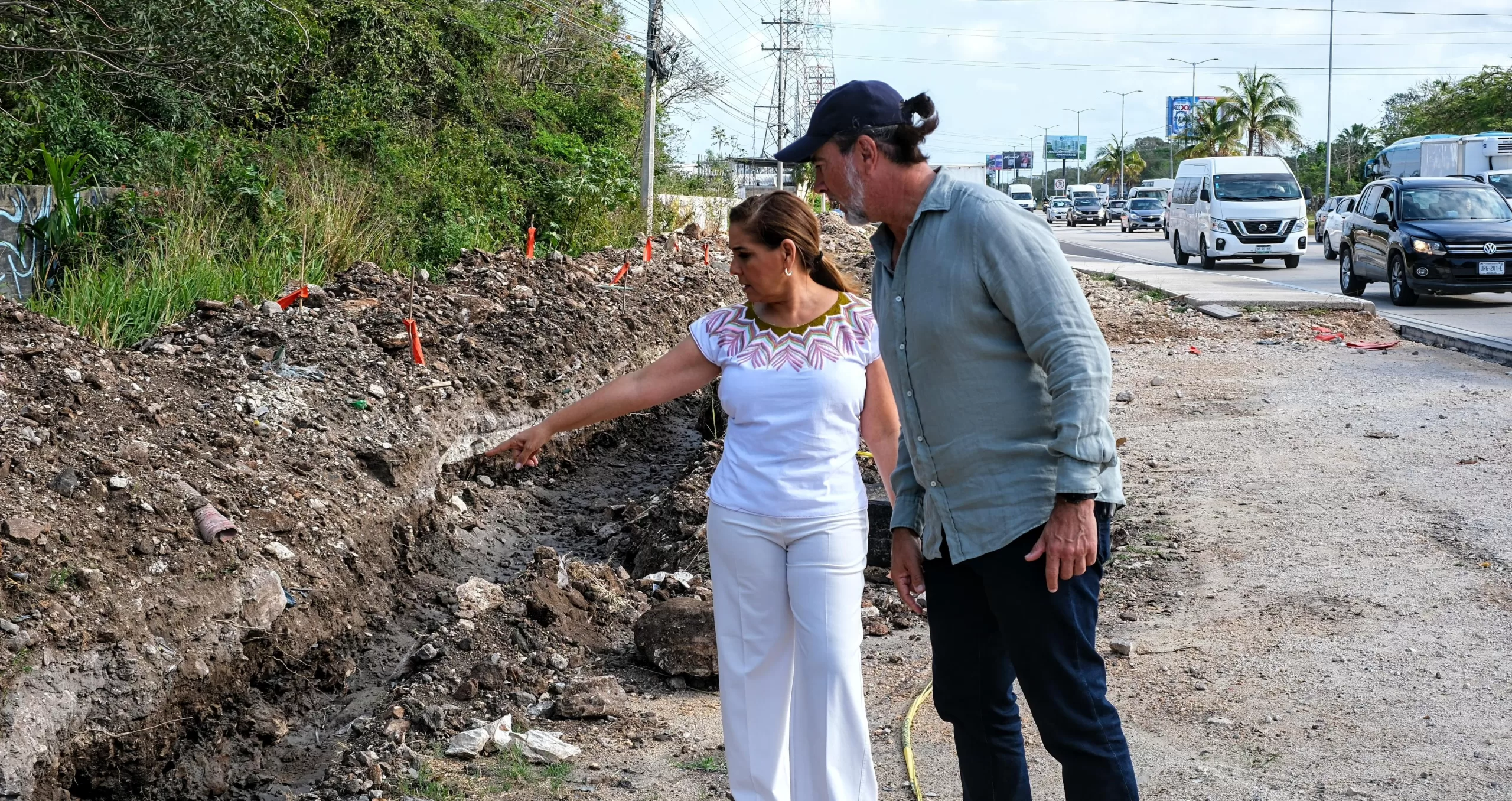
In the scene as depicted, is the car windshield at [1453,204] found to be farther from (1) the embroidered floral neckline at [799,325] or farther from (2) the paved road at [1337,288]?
(1) the embroidered floral neckline at [799,325]

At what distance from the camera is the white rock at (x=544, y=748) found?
4.20 m

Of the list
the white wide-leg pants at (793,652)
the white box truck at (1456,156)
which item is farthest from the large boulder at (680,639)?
the white box truck at (1456,156)

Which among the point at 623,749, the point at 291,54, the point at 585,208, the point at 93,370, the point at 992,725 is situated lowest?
the point at 623,749

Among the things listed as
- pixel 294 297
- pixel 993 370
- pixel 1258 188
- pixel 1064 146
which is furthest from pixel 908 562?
pixel 1064 146

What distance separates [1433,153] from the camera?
30.0 metres

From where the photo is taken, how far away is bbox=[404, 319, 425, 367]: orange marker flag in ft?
30.8

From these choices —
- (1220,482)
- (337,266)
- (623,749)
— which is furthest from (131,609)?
(337,266)

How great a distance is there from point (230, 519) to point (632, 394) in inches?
142

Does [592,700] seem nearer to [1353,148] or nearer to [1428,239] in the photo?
[1428,239]

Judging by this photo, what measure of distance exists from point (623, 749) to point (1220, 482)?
489 centimetres

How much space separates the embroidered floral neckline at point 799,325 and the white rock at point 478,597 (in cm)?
315

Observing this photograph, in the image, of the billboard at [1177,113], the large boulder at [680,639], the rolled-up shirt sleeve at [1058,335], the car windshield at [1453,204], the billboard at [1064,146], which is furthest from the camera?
the billboard at [1064,146]

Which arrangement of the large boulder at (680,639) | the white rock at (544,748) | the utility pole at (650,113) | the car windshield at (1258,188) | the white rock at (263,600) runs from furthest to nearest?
the car windshield at (1258,188) → the utility pole at (650,113) → the white rock at (263,600) → the large boulder at (680,639) → the white rock at (544,748)

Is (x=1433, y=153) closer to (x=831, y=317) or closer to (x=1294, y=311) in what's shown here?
(x=1294, y=311)
